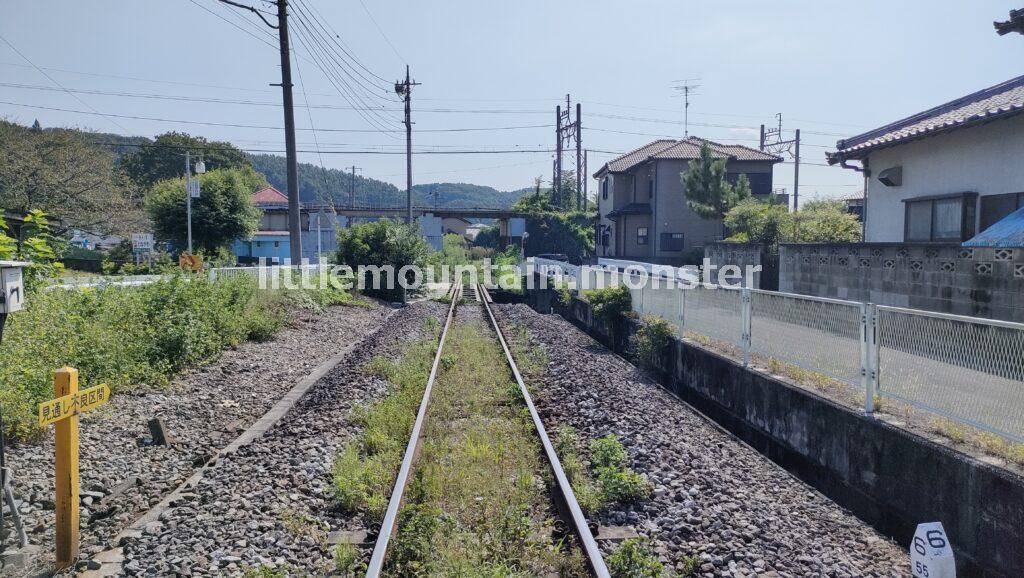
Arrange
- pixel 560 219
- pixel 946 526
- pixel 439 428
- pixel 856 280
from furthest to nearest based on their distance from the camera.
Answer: pixel 560 219
pixel 856 280
pixel 439 428
pixel 946 526

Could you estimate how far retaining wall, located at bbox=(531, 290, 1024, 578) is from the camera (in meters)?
3.98

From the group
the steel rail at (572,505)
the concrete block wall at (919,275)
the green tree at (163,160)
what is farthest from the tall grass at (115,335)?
the green tree at (163,160)

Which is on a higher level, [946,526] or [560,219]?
[560,219]

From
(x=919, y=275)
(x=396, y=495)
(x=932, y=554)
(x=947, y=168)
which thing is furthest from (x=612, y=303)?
(x=932, y=554)

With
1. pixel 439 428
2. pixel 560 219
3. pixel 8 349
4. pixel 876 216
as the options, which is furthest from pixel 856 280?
pixel 560 219

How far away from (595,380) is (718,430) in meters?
2.28

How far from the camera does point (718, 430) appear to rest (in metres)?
7.20

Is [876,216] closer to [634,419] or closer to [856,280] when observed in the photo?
[856,280]

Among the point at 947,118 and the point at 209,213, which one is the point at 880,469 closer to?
the point at 947,118

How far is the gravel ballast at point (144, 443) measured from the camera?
15.5 ft

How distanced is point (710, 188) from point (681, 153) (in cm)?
833

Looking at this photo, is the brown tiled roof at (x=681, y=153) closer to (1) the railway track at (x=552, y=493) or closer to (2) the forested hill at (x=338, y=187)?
(1) the railway track at (x=552, y=493)

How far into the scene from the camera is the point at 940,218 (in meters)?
12.6

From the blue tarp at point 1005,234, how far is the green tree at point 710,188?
16.8 m
